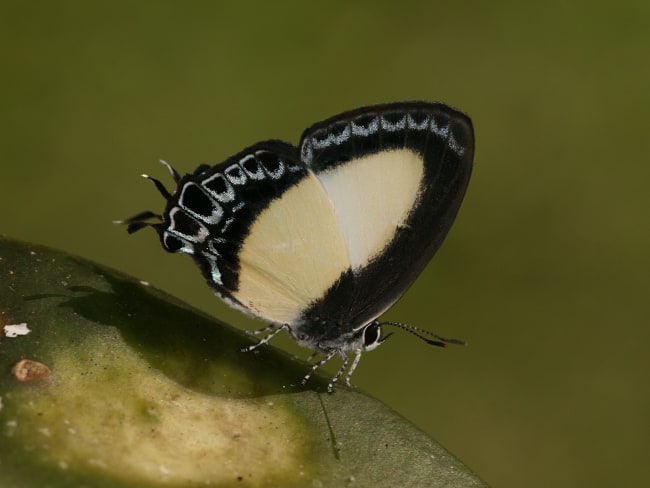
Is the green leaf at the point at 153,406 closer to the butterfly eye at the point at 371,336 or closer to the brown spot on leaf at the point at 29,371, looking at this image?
the brown spot on leaf at the point at 29,371

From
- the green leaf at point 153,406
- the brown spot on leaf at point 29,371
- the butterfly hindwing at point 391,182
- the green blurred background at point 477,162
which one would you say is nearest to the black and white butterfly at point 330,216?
the butterfly hindwing at point 391,182

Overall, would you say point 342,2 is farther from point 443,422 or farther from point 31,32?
point 443,422

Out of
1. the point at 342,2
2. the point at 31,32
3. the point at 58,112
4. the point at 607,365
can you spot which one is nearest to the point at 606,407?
the point at 607,365

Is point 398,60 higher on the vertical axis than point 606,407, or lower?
higher

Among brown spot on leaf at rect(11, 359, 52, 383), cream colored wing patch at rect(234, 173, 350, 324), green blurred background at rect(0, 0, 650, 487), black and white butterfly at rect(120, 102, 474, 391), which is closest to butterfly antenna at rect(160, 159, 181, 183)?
black and white butterfly at rect(120, 102, 474, 391)

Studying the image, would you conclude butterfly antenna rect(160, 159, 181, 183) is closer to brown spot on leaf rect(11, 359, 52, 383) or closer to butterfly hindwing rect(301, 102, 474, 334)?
butterfly hindwing rect(301, 102, 474, 334)

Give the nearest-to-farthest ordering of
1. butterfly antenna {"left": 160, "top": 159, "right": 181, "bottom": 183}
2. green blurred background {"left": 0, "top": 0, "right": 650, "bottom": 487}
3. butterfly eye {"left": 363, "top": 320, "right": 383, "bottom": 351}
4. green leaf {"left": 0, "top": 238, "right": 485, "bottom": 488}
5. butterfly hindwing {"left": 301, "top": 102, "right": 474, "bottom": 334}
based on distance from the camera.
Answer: green leaf {"left": 0, "top": 238, "right": 485, "bottom": 488} → butterfly antenna {"left": 160, "top": 159, "right": 181, "bottom": 183} → butterfly hindwing {"left": 301, "top": 102, "right": 474, "bottom": 334} → butterfly eye {"left": 363, "top": 320, "right": 383, "bottom": 351} → green blurred background {"left": 0, "top": 0, "right": 650, "bottom": 487}

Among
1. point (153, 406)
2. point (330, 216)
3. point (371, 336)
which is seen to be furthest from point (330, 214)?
point (153, 406)
